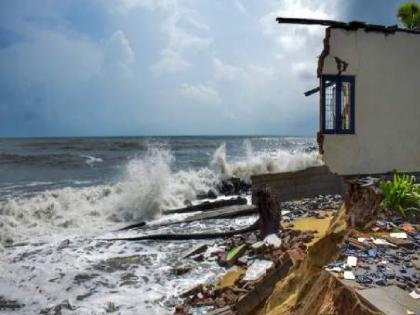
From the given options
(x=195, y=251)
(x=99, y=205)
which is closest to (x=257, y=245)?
(x=195, y=251)

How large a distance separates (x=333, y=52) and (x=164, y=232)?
7.05 m

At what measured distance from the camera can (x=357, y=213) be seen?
22.0 ft

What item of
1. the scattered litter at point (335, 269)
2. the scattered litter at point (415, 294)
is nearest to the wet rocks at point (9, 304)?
the scattered litter at point (335, 269)

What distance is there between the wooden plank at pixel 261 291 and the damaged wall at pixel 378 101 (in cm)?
291

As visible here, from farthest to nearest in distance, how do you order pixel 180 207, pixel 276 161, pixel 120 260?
pixel 276 161
pixel 180 207
pixel 120 260

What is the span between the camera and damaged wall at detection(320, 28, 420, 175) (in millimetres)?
8016

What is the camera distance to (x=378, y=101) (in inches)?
328

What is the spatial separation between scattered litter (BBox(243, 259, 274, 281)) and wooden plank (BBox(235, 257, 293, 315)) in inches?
50.7

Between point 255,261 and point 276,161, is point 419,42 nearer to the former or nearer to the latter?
point 255,261

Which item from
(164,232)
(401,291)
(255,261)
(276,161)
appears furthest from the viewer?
(276,161)

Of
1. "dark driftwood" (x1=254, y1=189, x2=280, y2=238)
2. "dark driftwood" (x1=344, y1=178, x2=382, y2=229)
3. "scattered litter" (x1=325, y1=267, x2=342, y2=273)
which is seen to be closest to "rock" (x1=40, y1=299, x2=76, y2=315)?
"dark driftwood" (x1=254, y1=189, x2=280, y2=238)

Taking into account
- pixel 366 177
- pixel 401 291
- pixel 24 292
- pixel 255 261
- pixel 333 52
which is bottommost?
pixel 24 292

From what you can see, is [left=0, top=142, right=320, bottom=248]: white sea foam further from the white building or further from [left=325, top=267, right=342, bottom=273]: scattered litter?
[left=325, top=267, right=342, bottom=273]: scattered litter

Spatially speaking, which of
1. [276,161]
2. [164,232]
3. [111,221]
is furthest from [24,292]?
[276,161]
